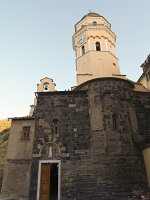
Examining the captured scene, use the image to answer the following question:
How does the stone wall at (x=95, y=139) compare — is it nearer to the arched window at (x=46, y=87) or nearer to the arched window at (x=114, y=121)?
the arched window at (x=114, y=121)

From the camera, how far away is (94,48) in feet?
74.3

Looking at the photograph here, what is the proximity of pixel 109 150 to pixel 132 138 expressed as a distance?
195 centimetres

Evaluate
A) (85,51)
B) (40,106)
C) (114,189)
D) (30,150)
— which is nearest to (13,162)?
(30,150)

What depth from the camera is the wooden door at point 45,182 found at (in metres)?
14.5

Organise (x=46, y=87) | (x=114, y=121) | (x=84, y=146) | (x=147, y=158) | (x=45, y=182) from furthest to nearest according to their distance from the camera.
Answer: (x=46, y=87) → (x=114, y=121) → (x=84, y=146) → (x=147, y=158) → (x=45, y=182)

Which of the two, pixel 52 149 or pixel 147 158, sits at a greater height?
pixel 52 149

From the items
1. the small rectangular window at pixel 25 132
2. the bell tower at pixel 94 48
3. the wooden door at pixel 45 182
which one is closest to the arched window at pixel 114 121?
the wooden door at pixel 45 182

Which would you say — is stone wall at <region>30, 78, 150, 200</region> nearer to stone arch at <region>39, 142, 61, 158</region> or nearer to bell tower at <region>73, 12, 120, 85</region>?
stone arch at <region>39, 142, 61, 158</region>

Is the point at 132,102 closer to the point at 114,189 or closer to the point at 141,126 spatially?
the point at 141,126

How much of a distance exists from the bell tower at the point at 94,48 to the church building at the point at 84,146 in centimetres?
356

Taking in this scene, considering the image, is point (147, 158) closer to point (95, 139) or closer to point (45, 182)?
point (95, 139)

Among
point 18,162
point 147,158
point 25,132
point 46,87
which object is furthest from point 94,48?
point 18,162

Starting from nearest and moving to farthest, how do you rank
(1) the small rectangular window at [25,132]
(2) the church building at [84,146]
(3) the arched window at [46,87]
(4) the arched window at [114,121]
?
(2) the church building at [84,146] → (4) the arched window at [114,121] → (1) the small rectangular window at [25,132] → (3) the arched window at [46,87]

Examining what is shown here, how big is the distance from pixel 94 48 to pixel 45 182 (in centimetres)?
1337
